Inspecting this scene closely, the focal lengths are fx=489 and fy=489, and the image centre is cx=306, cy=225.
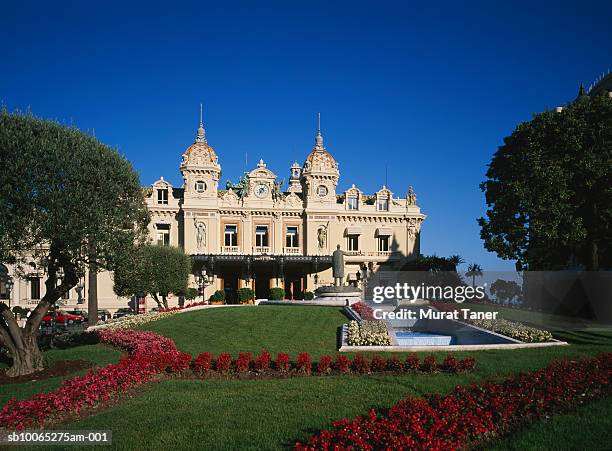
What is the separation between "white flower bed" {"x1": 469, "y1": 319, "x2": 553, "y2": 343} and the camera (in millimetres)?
16406

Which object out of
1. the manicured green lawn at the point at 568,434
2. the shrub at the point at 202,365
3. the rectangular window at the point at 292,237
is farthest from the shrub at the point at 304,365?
the rectangular window at the point at 292,237

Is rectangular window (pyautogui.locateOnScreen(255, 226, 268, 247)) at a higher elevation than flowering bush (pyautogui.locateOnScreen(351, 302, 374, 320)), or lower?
higher

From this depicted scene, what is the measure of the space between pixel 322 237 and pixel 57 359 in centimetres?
3101

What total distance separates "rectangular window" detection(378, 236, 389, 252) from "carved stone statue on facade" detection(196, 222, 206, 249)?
16788 mm

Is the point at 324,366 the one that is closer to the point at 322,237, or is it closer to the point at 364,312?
the point at 364,312

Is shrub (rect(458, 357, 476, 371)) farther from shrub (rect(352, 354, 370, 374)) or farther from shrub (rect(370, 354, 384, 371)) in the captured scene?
shrub (rect(352, 354, 370, 374))

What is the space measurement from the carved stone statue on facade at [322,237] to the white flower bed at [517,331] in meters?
25.8

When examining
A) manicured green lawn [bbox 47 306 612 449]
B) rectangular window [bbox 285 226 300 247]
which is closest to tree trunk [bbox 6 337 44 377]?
manicured green lawn [bbox 47 306 612 449]

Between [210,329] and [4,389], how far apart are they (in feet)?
30.2

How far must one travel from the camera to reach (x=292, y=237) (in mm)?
45969

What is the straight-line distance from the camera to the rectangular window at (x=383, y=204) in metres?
48.1

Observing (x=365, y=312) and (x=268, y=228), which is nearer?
(x=365, y=312)

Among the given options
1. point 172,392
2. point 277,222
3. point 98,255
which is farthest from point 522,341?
point 277,222

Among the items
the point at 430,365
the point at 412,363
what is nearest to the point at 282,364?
the point at 412,363
